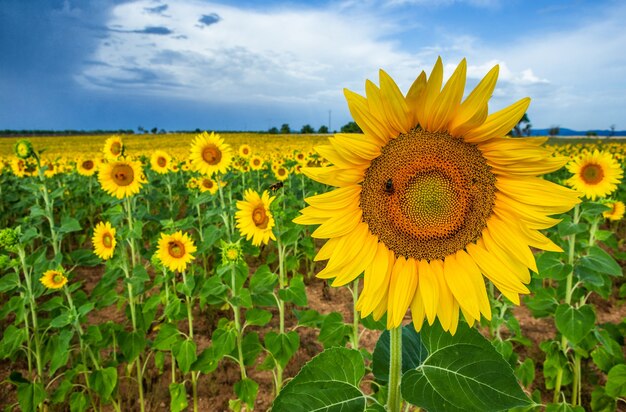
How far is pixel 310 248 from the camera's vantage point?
5.86 meters

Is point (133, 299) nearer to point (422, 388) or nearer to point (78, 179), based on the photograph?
point (422, 388)

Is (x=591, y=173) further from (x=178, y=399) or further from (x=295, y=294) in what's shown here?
(x=178, y=399)

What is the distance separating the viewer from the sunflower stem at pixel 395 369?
1308 millimetres

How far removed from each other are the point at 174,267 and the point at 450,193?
3.04 m

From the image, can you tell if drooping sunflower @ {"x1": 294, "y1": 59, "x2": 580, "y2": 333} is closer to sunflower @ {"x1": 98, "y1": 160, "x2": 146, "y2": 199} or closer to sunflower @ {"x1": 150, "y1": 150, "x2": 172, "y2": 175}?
sunflower @ {"x1": 98, "y1": 160, "x2": 146, "y2": 199}

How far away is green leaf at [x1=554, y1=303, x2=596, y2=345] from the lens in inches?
119

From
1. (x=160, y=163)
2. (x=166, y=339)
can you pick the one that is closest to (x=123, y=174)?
Answer: (x=166, y=339)

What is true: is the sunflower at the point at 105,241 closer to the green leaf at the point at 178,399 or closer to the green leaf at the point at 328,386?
the green leaf at the point at 178,399

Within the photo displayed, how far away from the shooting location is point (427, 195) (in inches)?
48.9

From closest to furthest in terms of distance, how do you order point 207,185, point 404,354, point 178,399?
1. point 404,354
2. point 178,399
3. point 207,185

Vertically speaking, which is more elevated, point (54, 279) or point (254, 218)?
point (254, 218)

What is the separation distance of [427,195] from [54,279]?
3.38 m

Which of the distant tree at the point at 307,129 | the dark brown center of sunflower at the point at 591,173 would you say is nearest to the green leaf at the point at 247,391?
the dark brown center of sunflower at the point at 591,173

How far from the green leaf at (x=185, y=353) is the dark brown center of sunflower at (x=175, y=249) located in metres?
0.83
